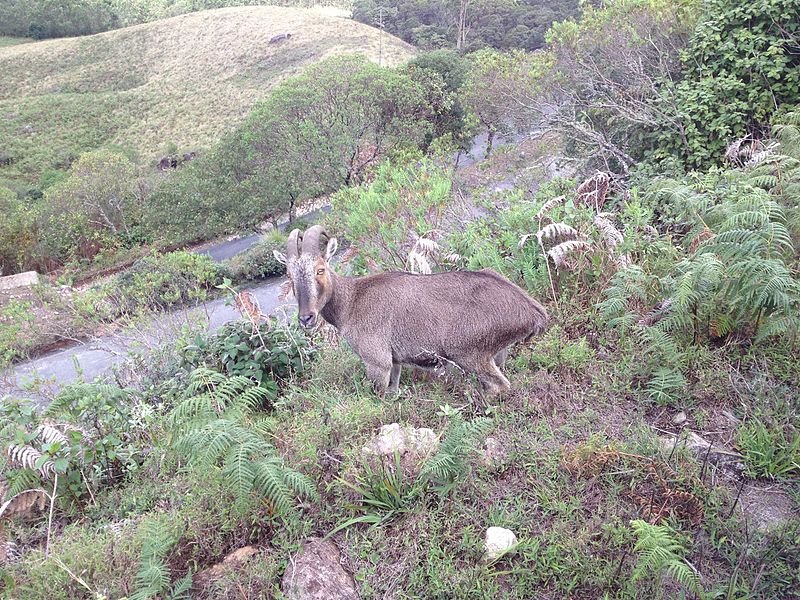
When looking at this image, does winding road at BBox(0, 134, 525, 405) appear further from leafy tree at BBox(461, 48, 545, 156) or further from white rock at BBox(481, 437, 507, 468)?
white rock at BBox(481, 437, 507, 468)

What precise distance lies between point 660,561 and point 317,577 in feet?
6.32

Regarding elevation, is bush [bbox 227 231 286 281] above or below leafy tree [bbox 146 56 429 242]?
below

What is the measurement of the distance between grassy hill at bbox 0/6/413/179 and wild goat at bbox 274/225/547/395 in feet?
144

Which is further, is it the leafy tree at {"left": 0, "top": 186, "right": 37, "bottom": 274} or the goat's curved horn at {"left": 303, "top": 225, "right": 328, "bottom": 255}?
the leafy tree at {"left": 0, "top": 186, "right": 37, "bottom": 274}

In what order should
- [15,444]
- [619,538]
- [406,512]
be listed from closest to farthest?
[619,538] < [406,512] < [15,444]

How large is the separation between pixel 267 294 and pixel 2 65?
60.4 m

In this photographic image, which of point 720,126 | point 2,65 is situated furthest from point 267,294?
point 2,65

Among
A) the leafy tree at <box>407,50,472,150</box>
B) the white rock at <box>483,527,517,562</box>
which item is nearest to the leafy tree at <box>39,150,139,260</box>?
the leafy tree at <box>407,50,472,150</box>

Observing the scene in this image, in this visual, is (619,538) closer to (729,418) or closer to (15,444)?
(729,418)

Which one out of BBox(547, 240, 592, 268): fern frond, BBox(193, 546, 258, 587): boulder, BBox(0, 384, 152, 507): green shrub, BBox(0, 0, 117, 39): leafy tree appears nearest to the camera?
BBox(193, 546, 258, 587): boulder

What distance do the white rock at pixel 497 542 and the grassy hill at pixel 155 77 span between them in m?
46.1

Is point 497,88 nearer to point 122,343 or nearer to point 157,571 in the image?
point 122,343

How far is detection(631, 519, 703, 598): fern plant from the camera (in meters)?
2.77

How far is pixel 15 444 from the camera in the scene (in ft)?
14.6
